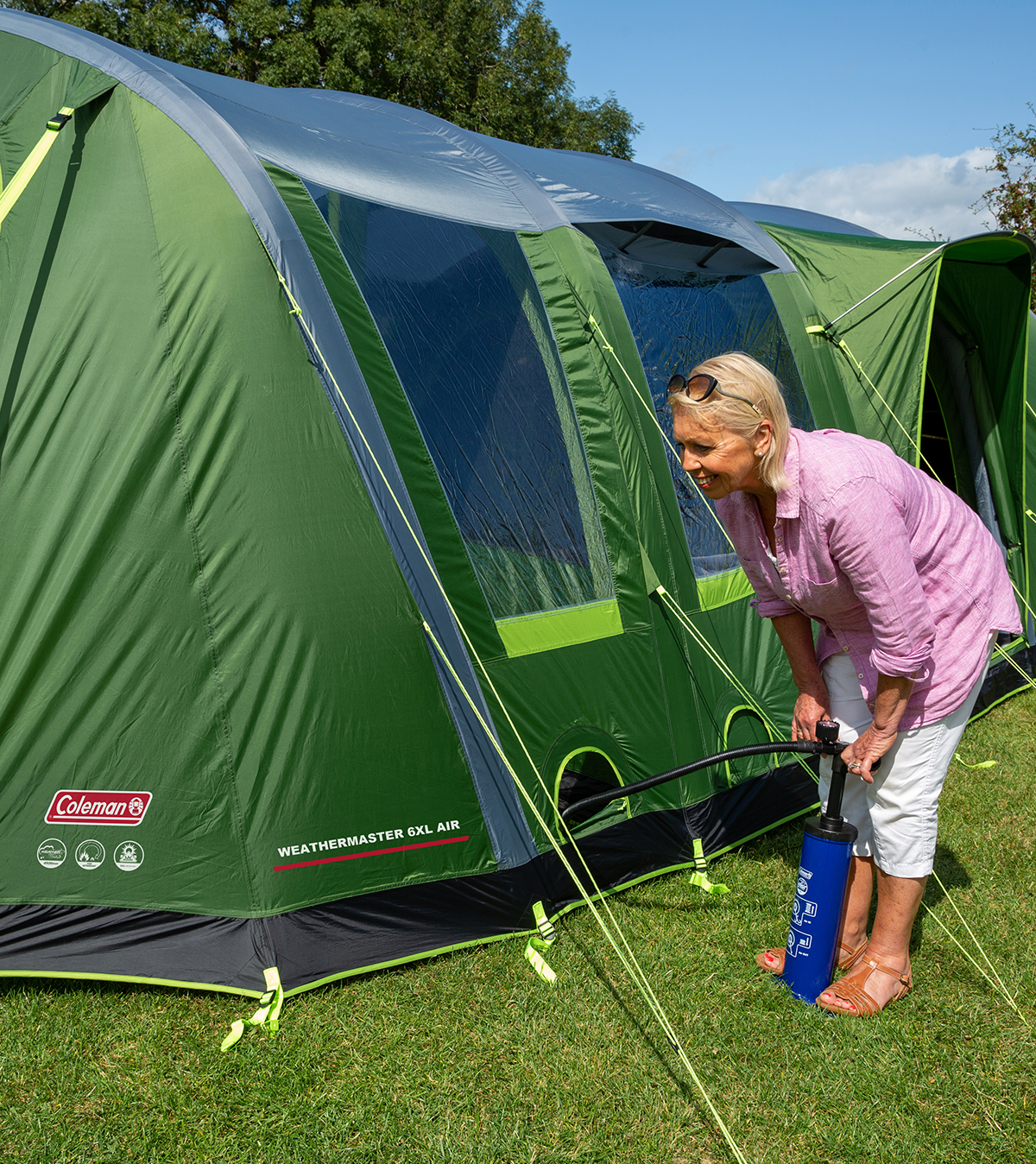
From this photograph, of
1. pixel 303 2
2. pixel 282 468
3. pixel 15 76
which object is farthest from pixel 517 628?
pixel 303 2

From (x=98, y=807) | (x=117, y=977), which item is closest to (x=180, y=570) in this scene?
(x=98, y=807)

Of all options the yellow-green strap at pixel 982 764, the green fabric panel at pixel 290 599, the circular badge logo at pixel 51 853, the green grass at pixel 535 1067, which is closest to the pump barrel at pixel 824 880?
the green grass at pixel 535 1067

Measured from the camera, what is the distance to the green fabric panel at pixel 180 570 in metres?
2.96

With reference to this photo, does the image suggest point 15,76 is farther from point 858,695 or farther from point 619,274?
point 858,695

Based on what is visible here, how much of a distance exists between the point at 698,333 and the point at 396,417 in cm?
191

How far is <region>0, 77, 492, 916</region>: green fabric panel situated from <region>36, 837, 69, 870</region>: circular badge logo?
0.03m

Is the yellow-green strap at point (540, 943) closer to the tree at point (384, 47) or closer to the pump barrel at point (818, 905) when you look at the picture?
the pump barrel at point (818, 905)

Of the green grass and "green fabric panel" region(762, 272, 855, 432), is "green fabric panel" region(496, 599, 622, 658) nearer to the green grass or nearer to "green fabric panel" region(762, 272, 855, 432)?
the green grass

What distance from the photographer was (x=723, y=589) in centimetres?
425

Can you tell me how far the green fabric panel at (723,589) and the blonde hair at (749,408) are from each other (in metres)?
1.59

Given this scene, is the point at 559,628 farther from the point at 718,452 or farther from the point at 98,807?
the point at 98,807

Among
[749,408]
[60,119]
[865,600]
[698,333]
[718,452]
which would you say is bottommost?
[865,600]

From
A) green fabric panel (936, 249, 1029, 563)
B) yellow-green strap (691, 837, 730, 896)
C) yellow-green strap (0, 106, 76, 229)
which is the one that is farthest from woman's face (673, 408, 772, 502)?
green fabric panel (936, 249, 1029, 563)

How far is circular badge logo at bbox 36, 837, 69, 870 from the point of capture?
2984 mm
